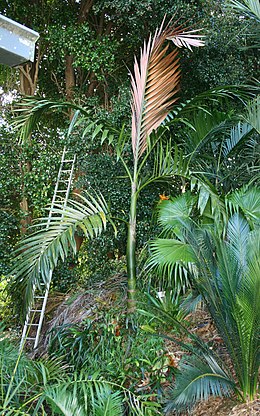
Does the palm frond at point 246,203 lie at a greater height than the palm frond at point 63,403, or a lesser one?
greater

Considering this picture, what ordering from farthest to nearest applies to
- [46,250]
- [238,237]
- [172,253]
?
[46,250]
[172,253]
[238,237]

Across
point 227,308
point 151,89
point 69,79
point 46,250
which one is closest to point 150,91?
point 151,89

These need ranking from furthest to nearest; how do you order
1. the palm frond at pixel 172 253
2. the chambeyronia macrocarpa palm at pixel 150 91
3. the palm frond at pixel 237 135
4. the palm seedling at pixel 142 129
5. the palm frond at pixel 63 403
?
the palm frond at pixel 237 135
the chambeyronia macrocarpa palm at pixel 150 91
the palm seedling at pixel 142 129
the palm frond at pixel 172 253
the palm frond at pixel 63 403

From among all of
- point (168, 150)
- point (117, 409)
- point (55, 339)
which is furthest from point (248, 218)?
point (55, 339)

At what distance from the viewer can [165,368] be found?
3.01 meters

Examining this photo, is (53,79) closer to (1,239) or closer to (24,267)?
(1,239)

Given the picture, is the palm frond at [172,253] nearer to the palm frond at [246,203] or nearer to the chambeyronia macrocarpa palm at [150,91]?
the palm frond at [246,203]

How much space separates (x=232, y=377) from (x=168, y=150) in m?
1.91

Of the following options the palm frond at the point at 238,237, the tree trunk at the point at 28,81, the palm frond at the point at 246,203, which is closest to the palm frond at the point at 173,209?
the palm frond at the point at 246,203

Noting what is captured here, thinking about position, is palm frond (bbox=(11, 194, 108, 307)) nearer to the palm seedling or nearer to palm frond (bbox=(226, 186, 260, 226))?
the palm seedling

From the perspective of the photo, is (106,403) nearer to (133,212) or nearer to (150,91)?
(133,212)

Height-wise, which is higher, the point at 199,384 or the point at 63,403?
the point at 199,384

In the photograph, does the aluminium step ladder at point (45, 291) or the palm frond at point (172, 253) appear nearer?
the palm frond at point (172, 253)

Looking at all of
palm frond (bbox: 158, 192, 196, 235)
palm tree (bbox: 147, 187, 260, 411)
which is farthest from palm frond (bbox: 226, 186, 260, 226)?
palm tree (bbox: 147, 187, 260, 411)
